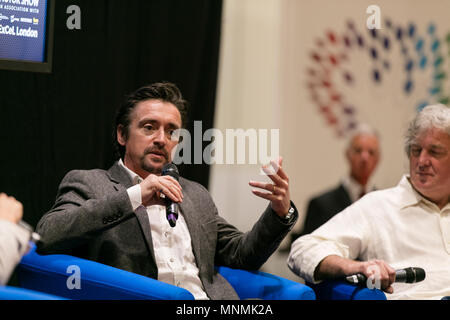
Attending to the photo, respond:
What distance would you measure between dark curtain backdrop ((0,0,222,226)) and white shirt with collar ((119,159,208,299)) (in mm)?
647

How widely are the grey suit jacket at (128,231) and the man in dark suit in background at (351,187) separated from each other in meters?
1.48

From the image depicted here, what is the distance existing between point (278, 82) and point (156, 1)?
7.12 feet

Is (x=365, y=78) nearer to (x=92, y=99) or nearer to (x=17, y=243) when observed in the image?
(x=92, y=99)

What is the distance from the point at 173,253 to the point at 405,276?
942mm

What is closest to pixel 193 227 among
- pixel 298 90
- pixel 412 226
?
pixel 412 226

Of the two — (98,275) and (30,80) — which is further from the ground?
(30,80)

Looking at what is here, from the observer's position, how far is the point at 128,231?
2.38m

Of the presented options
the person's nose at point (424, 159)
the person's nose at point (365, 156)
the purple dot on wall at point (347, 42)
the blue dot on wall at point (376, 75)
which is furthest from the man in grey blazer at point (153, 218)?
the blue dot on wall at point (376, 75)

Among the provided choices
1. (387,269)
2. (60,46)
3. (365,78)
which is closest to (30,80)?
(60,46)

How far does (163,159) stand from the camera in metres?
2.54

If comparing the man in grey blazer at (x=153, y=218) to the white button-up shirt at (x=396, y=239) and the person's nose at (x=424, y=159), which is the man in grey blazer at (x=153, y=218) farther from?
the person's nose at (x=424, y=159)

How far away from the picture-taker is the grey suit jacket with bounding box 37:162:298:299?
2201mm

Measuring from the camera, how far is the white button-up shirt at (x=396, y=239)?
104 inches

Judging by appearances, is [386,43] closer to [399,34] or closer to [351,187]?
[399,34]
